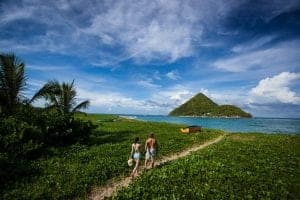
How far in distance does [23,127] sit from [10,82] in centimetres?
552

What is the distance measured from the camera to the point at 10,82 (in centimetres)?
2775

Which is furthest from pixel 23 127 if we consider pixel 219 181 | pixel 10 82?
pixel 219 181

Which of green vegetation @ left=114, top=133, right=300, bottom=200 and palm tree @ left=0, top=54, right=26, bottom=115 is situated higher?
palm tree @ left=0, top=54, right=26, bottom=115

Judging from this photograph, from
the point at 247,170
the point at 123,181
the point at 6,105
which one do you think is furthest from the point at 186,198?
the point at 6,105

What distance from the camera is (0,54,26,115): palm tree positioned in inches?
1080

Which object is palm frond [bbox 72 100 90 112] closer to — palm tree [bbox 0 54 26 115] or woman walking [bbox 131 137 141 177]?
palm tree [bbox 0 54 26 115]

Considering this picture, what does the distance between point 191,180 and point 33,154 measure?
13464mm

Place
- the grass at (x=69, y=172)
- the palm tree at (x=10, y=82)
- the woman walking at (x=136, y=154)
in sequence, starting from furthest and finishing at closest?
the palm tree at (x=10, y=82), the woman walking at (x=136, y=154), the grass at (x=69, y=172)

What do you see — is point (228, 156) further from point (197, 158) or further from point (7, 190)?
point (7, 190)

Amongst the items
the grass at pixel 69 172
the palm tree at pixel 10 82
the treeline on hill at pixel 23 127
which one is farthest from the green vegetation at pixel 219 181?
the palm tree at pixel 10 82

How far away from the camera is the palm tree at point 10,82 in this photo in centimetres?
2742

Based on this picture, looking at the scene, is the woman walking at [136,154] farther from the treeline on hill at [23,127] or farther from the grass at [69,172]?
the treeline on hill at [23,127]

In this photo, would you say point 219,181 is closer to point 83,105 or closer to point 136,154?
point 136,154

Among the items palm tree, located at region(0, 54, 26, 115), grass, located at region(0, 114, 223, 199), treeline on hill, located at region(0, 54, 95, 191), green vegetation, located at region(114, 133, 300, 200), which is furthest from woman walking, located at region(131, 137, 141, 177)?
palm tree, located at region(0, 54, 26, 115)
